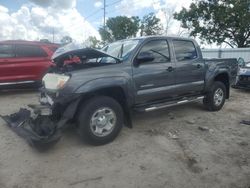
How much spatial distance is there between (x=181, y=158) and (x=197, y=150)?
457mm

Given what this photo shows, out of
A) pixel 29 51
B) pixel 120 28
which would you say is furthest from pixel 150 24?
pixel 29 51

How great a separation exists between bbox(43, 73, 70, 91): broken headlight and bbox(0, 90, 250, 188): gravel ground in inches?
39.6

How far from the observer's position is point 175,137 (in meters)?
5.41

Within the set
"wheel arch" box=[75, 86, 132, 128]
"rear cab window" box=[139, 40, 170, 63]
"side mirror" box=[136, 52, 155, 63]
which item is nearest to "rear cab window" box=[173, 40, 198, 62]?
"rear cab window" box=[139, 40, 170, 63]

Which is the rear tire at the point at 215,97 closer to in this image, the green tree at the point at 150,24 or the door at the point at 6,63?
the door at the point at 6,63

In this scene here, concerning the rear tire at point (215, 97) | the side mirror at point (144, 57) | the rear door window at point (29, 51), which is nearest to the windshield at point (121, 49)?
the side mirror at point (144, 57)

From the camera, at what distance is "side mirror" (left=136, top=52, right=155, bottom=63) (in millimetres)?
5348

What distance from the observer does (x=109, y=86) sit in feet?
15.9

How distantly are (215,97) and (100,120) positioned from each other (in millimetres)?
3717

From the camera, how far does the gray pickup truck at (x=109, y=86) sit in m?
4.59

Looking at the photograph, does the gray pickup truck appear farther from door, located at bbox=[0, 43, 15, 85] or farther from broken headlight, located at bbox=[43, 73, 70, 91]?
door, located at bbox=[0, 43, 15, 85]

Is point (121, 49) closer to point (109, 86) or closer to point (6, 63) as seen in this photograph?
point (109, 86)

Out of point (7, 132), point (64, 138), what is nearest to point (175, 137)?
point (64, 138)

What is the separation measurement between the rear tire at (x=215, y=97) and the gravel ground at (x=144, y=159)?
898 mm
